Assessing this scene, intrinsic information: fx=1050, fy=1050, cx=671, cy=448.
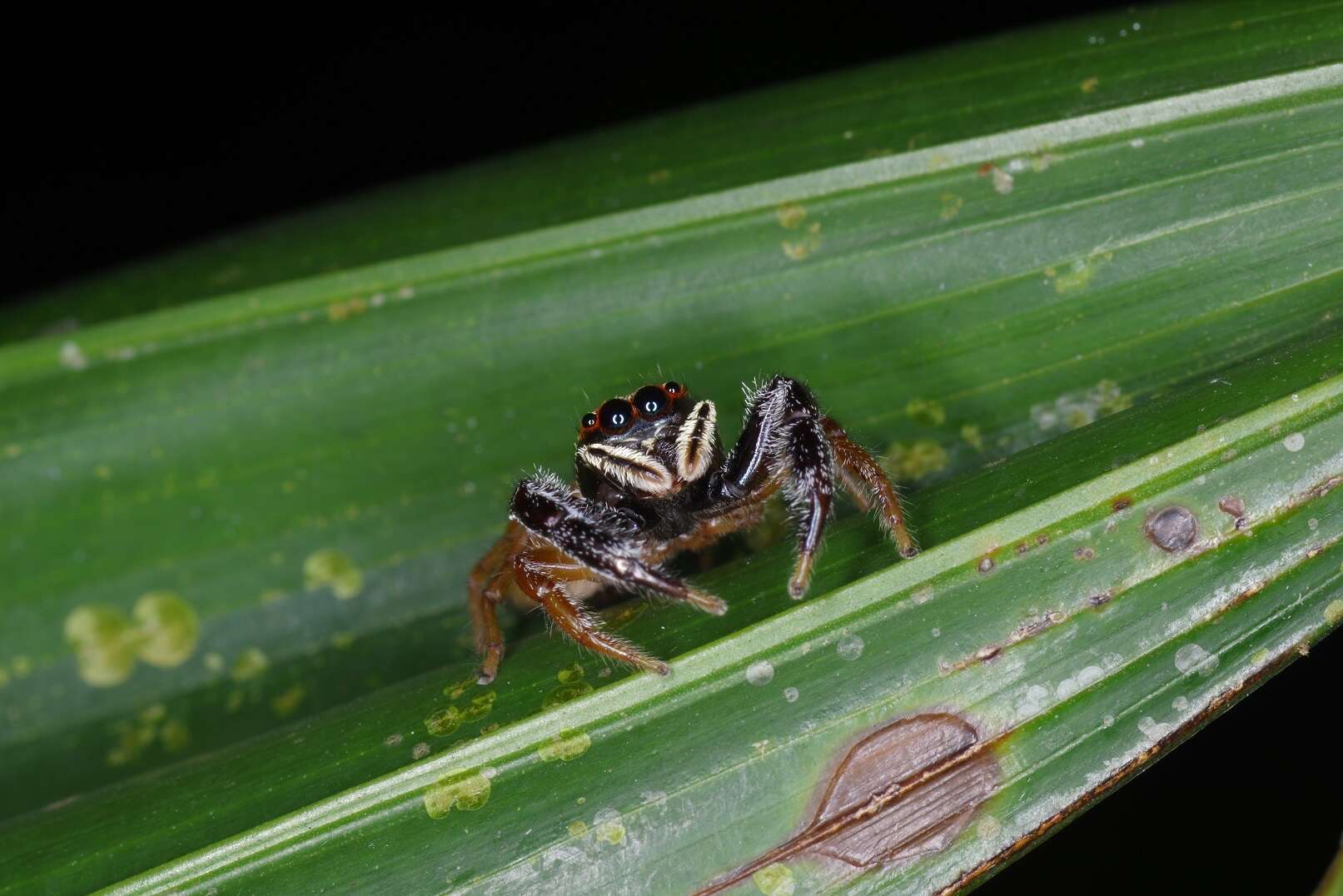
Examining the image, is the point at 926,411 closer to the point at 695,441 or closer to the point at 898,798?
the point at 695,441

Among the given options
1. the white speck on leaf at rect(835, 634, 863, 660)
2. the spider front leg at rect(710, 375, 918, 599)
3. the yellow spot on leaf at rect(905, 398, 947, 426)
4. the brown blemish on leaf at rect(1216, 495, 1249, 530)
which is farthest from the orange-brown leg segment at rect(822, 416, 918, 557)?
the brown blemish on leaf at rect(1216, 495, 1249, 530)

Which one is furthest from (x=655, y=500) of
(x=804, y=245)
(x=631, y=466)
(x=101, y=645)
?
(x=101, y=645)

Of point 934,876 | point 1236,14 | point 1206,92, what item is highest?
point 1236,14

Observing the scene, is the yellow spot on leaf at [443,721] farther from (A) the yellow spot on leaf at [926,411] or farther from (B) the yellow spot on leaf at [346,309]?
(A) the yellow spot on leaf at [926,411]

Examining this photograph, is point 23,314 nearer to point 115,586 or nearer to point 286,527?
point 115,586

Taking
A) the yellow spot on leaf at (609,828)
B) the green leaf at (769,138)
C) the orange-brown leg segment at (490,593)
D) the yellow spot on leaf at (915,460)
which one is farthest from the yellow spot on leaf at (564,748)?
the green leaf at (769,138)

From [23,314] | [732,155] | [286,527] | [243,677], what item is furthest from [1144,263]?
[23,314]
